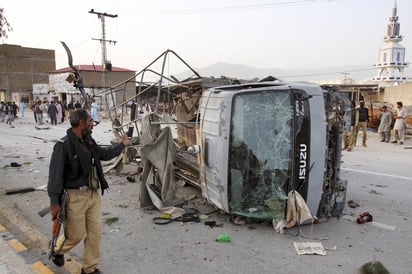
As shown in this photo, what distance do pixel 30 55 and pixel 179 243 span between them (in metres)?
62.3

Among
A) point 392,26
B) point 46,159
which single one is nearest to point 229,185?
point 46,159


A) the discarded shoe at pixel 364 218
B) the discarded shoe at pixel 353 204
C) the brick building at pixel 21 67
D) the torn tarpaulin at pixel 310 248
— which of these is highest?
the brick building at pixel 21 67

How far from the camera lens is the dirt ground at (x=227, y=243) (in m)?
3.69

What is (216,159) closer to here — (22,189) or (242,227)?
(242,227)

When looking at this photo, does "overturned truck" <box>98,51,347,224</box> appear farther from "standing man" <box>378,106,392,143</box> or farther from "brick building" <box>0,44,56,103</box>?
"brick building" <box>0,44,56,103</box>

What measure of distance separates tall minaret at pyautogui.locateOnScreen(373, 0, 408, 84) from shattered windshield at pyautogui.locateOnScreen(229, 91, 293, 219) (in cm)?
8318

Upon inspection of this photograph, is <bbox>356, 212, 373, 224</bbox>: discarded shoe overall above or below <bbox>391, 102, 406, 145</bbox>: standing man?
below

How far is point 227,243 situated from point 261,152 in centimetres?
117

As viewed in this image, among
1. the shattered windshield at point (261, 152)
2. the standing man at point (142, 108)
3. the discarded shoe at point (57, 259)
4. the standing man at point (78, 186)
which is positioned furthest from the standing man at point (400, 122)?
the discarded shoe at point (57, 259)

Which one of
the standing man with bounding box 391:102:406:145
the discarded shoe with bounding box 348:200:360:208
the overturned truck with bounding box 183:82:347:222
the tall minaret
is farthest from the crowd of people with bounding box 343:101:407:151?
the tall minaret

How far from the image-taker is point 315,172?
4293 millimetres

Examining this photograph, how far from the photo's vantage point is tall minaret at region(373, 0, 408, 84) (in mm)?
77750

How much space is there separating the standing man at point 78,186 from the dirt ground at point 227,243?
1.02 feet

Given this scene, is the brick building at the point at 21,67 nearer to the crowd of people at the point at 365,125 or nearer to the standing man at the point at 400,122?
the crowd of people at the point at 365,125
